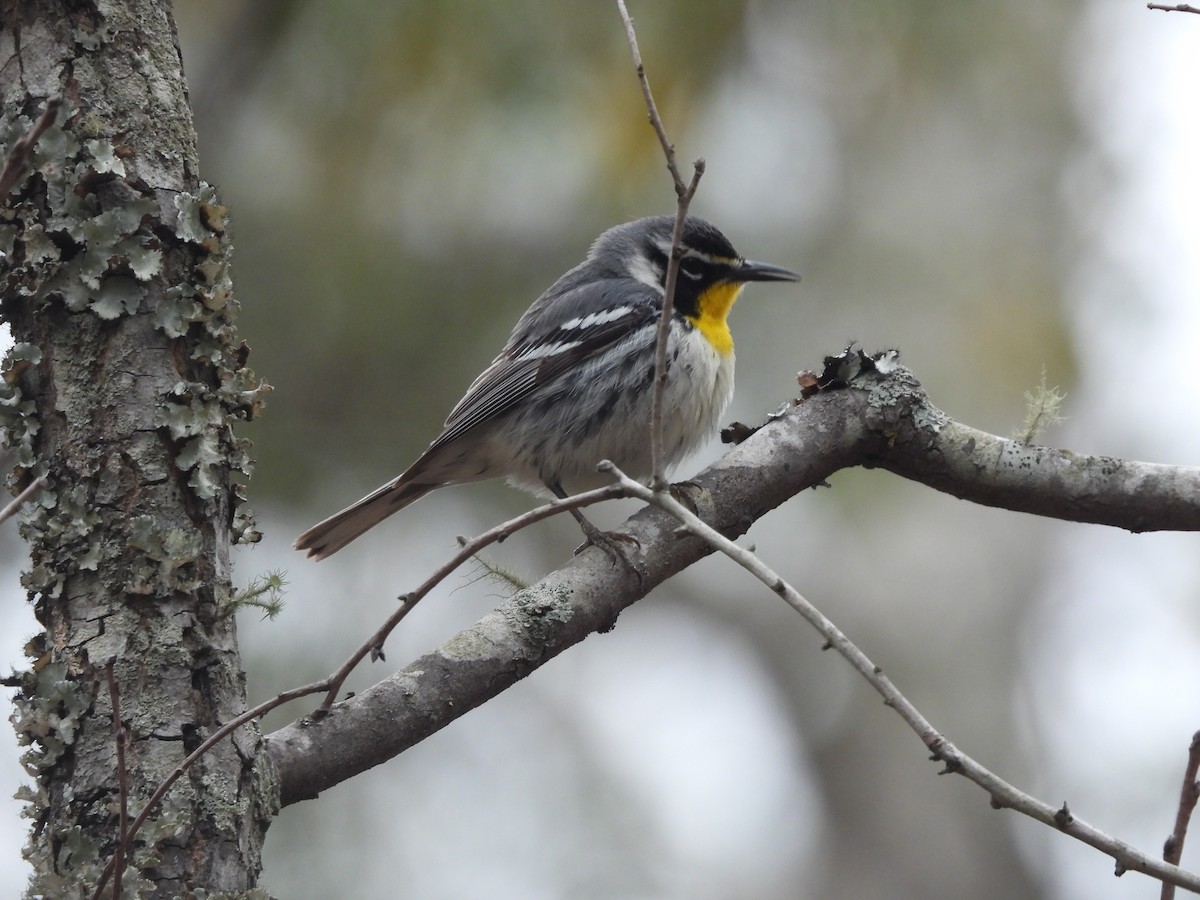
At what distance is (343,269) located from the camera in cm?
771

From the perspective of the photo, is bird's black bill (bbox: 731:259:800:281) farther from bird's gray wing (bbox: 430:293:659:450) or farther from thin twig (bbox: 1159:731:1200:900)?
thin twig (bbox: 1159:731:1200:900)

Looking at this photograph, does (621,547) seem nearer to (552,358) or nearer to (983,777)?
(983,777)

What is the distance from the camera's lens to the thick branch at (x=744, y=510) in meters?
2.86

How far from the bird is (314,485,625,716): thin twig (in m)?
2.53

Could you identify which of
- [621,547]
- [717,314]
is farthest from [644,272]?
[621,547]

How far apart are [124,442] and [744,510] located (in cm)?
190

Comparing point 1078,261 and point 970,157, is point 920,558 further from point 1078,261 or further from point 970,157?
point 970,157

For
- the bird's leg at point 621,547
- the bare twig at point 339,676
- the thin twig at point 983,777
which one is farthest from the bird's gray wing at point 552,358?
the thin twig at point 983,777

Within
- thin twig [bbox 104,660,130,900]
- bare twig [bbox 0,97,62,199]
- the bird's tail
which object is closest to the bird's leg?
thin twig [bbox 104,660,130,900]


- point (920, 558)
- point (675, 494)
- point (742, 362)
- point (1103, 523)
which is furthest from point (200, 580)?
point (920, 558)

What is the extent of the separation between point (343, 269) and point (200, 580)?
5.31 meters

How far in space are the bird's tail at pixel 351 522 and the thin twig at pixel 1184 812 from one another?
3832 mm

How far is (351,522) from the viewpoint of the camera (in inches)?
217

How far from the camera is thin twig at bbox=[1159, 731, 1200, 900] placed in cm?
212
